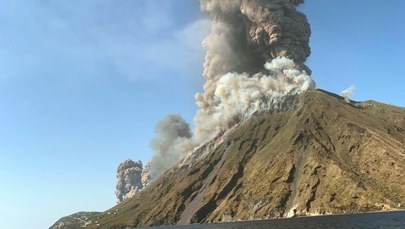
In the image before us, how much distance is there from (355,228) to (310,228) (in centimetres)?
2282

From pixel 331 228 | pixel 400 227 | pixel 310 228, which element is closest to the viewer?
pixel 400 227

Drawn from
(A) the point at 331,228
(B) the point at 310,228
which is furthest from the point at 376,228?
(B) the point at 310,228

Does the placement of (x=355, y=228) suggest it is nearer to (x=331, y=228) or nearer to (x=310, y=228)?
(x=331, y=228)

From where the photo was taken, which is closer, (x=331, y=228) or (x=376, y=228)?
(x=376, y=228)

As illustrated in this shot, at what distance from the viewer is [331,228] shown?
156375mm

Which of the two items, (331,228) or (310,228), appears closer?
(331,228)

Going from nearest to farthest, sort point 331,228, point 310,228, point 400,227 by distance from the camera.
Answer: point 400,227
point 331,228
point 310,228

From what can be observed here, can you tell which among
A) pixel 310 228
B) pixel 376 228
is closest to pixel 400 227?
pixel 376 228

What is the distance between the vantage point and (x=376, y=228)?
466ft

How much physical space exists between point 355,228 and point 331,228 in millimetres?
10750

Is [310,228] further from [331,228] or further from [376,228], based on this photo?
[376,228]

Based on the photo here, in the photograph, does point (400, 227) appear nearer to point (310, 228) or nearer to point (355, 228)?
point (355, 228)

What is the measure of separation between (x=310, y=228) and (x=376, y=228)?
29953 mm

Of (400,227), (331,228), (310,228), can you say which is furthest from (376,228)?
(310,228)
